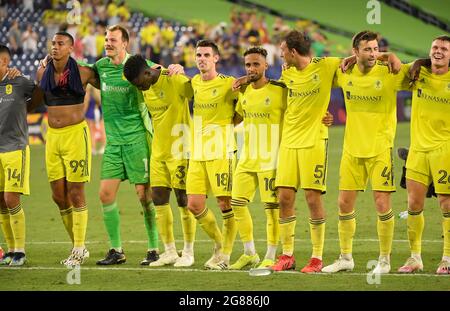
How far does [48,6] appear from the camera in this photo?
31078 millimetres

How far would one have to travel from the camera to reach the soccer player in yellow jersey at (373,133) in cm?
938

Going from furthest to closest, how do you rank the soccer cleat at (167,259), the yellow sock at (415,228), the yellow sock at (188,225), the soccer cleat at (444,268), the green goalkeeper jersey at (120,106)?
1. the green goalkeeper jersey at (120,106)
2. the yellow sock at (188,225)
3. the soccer cleat at (167,259)
4. the yellow sock at (415,228)
5. the soccer cleat at (444,268)

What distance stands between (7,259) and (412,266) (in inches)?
174

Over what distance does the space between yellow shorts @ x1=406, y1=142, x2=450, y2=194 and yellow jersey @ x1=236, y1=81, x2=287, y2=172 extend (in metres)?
1.39

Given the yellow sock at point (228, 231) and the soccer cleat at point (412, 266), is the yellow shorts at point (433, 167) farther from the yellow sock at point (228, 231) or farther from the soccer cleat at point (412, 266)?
the yellow sock at point (228, 231)

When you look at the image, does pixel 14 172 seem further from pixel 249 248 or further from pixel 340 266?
pixel 340 266

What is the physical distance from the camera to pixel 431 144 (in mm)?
9352

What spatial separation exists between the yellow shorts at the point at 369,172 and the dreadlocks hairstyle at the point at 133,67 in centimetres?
239

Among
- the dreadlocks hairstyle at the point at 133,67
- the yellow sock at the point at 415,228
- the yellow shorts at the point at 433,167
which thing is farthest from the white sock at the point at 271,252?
the dreadlocks hairstyle at the point at 133,67

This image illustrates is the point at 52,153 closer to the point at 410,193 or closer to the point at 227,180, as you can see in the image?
the point at 227,180

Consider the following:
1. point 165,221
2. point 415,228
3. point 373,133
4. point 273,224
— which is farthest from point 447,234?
point 165,221

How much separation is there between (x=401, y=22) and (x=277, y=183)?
89.9 feet

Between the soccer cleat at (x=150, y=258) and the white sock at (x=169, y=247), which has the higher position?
the white sock at (x=169, y=247)

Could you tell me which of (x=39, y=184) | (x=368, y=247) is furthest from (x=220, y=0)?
(x=368, y=247)
